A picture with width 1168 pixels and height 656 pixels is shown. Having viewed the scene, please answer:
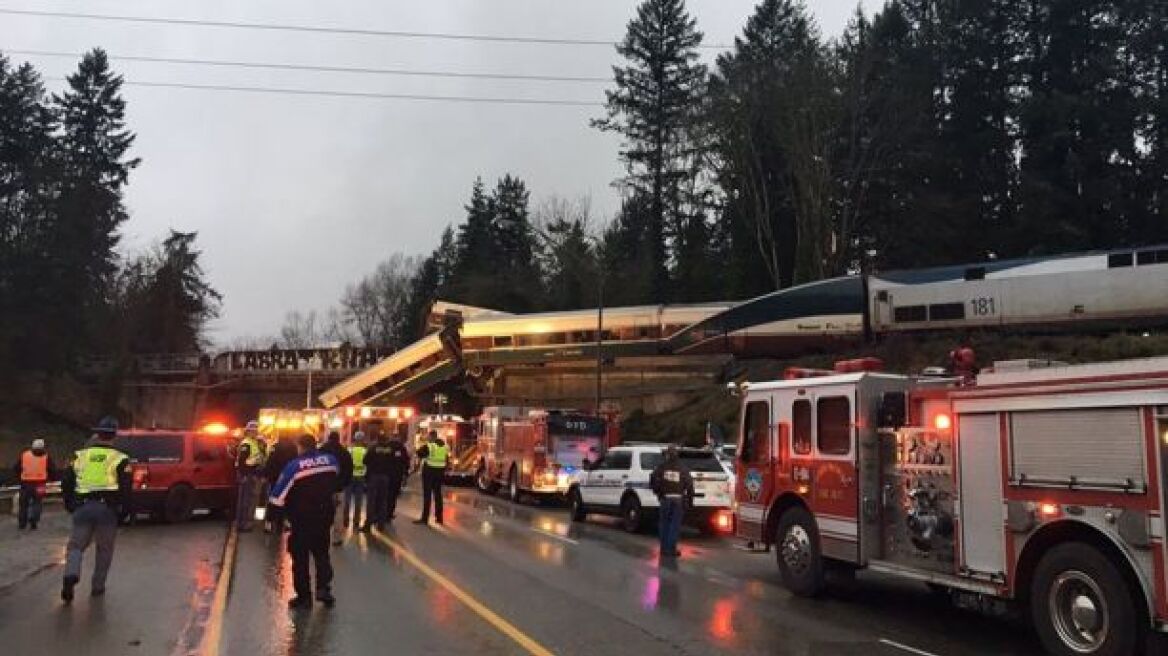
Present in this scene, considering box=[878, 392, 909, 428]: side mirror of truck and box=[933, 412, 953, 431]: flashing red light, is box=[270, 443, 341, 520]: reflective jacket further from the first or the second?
box=[933, 412, 953, 431]: flashing red light

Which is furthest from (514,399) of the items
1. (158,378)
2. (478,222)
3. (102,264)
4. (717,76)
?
(478,222)

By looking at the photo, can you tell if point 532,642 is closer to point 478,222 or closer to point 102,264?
point 102,264

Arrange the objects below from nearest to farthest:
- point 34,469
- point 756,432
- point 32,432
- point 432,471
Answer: point 756,432
point 34,469
point 432,471
point 32,432

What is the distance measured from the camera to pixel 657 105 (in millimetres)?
77625

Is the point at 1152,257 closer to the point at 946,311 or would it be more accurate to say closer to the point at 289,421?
the point at 946,311

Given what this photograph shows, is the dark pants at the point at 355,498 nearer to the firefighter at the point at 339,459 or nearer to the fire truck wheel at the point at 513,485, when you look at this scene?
the firefighter at the point at 339,459

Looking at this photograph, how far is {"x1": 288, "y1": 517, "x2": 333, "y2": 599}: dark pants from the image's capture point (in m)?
10.4

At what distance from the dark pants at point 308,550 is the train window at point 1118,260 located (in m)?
31.5

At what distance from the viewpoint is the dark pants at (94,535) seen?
35.4 feet

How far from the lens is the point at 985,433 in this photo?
31.3ft

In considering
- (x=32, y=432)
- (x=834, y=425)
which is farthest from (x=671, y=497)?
(x=32, y=432)

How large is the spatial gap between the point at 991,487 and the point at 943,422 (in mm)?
916

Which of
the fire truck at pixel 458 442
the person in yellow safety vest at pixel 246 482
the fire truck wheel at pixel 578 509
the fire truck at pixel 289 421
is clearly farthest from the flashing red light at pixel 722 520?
the fire truck at pixel 289 421

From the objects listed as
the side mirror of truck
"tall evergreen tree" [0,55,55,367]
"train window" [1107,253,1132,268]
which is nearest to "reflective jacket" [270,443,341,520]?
the side mirror of truck
